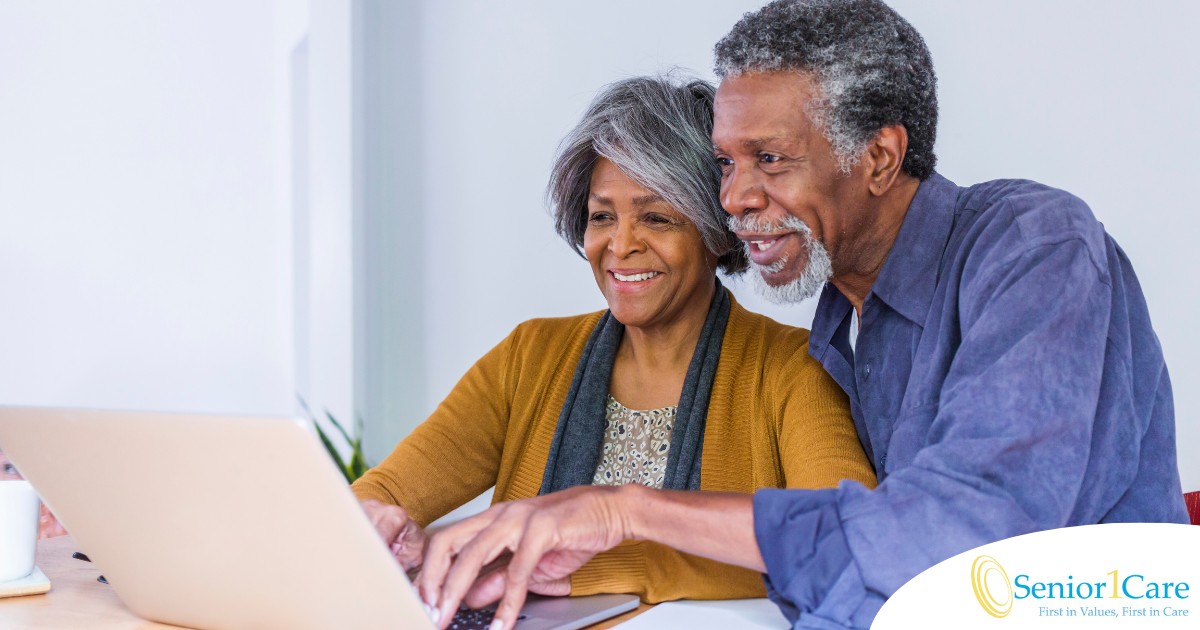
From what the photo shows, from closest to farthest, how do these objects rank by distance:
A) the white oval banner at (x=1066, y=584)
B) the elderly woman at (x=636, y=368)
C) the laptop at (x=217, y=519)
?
the laptop at (x=217, y=519)
the white oval banner at (x=1066, y=584)
the elderly woman at (x=636, y=368)

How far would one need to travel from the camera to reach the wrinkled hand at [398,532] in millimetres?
1378

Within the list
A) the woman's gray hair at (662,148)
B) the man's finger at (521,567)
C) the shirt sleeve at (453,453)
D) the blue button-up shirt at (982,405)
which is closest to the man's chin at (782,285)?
the blue button-up shirt at (982,405)

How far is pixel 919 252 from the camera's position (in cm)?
139

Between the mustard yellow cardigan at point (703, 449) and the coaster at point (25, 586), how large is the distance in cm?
48

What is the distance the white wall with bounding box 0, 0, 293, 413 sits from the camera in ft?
9.14

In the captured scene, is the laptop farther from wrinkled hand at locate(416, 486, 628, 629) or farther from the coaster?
the coaster

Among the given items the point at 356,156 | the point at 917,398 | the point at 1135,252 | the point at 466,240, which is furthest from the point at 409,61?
the point at 917,398

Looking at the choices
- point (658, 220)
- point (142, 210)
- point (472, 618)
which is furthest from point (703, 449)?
point (142, 210)

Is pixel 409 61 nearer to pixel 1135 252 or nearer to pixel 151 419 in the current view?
pixel 1135 252

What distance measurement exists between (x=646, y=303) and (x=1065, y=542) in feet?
2.98

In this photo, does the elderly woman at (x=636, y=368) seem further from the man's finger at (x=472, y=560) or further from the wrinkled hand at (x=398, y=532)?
the man's finger at (x=472, y=560)

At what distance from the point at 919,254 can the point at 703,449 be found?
472 millimetres

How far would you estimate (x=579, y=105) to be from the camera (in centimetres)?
317

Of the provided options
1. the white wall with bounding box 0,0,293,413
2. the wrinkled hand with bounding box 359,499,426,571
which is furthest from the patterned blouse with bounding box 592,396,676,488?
the white wall with bounding box 0,0,293,413
